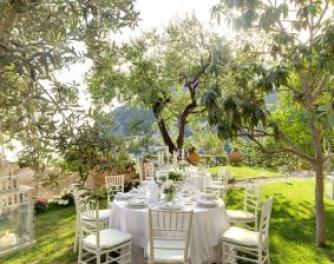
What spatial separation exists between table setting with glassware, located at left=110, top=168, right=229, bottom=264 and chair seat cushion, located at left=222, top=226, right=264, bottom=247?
150 millimetres

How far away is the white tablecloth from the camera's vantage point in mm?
5055

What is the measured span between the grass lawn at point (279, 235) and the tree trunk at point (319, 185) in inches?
8.7

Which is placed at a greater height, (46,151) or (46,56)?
(46,56)

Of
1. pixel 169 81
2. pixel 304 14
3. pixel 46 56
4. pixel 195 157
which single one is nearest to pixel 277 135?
pixel 304 14

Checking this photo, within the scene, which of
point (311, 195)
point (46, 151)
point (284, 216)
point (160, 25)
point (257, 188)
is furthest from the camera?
point (160, 25)

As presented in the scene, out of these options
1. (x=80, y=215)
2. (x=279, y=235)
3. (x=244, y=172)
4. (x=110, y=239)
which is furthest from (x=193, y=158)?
(x=110, y=239)

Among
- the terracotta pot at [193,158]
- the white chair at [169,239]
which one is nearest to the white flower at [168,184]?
the white chair at [169,239]

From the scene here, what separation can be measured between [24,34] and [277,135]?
3.51 m

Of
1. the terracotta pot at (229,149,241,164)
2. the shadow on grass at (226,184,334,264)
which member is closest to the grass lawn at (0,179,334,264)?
the shadow on grass at (226,184,334,264)

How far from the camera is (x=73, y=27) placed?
2.33 meters

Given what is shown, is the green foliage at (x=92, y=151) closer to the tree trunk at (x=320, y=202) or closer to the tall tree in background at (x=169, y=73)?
the tree trunk at (x=320, y=202)

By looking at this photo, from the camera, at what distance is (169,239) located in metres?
4.92

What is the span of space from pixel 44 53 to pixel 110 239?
357 centimetres

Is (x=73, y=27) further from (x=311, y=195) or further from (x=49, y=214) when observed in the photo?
(x=311, y=195)
